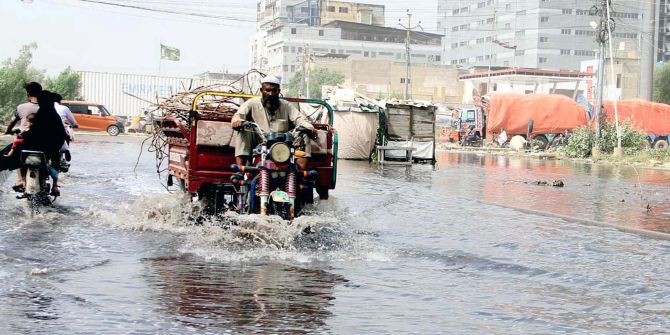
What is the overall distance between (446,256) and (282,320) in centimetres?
351

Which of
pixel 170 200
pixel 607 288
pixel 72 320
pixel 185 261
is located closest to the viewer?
pixel 72 320

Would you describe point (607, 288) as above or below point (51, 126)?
below

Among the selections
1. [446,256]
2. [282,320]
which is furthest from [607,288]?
[282,320]

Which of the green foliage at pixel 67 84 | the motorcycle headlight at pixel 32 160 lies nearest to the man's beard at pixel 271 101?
the motorcycle headlight at pixel 32 160

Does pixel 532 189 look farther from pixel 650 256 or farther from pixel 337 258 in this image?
pixel 337 258

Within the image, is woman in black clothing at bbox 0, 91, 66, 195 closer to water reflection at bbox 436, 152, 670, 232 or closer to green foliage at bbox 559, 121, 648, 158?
water reflection at bbox 436, 152, 670, 232

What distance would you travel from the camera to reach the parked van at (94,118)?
49531 mm

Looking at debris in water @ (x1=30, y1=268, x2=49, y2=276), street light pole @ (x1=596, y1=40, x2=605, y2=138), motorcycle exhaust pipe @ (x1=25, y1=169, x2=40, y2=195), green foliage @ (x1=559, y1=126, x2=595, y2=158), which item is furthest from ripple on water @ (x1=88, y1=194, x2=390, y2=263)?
green foliage @ (x1=559, y1=126, x2=595, y2=158)

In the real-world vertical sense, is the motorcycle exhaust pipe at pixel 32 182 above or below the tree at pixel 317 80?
below

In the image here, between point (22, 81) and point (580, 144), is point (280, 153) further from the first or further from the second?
point (22, 81)

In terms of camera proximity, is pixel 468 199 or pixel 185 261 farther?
pixel 468 199

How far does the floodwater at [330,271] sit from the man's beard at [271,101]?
1.35 meters

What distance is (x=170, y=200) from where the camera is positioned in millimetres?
12227

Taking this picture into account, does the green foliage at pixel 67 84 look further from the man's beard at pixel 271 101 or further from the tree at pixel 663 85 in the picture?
the tree at pixel 663 85
